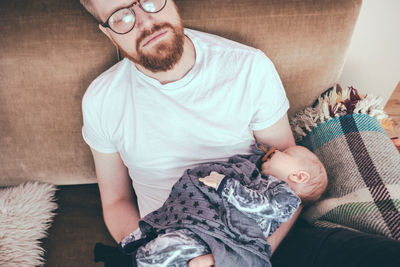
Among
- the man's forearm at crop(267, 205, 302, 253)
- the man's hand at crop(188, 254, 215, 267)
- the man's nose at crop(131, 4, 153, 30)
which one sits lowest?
the man's hand at crop(188, 254, 215, 267)

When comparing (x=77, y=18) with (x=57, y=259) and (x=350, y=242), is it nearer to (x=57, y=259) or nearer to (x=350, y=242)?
(x=57, y=259)

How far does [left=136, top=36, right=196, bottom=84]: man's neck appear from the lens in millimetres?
967

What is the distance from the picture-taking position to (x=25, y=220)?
113 cm

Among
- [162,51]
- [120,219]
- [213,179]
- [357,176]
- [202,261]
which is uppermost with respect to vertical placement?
[162,51]

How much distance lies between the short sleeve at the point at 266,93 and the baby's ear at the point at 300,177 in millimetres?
195

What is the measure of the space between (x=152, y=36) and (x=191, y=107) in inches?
10.6

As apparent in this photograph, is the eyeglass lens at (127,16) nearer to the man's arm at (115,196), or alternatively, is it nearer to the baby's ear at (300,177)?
the man's arm at (115,196)

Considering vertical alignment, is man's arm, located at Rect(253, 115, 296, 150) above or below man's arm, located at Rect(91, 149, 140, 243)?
above

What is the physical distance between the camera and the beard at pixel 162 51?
0.90 m

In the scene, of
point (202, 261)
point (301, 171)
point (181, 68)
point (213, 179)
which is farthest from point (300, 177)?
point (181, 68)

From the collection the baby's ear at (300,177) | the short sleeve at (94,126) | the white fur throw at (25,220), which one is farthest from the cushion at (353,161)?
the white fur throw at (25,220)

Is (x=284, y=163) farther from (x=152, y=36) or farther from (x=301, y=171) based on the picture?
(x=152, y=36)

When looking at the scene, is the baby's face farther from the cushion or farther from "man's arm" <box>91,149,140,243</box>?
"man's arm" <box>91,149,140,243</box>

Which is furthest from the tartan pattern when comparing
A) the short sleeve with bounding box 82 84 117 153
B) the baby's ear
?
the short sleeve with bounding box 82 84 117 153
